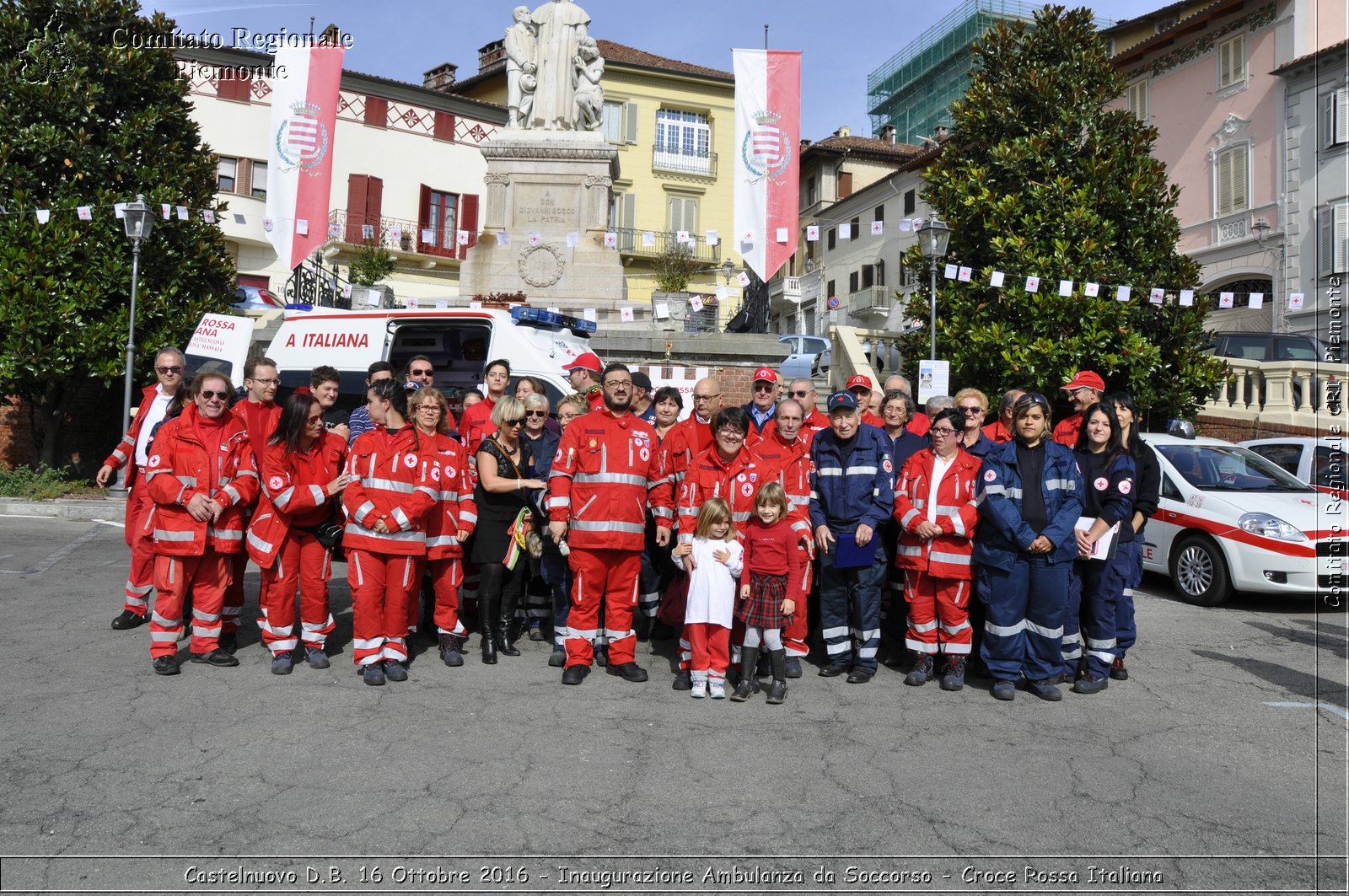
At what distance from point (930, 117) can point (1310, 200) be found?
92.6 feet

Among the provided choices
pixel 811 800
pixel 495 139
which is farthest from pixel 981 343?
pixel 811 800

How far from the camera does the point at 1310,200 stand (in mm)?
25672

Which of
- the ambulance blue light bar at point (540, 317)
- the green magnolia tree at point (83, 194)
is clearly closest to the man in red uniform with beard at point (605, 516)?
the ambulance blue light bar at point (540, 317)

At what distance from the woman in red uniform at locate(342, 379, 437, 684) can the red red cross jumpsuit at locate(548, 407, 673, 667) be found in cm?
85

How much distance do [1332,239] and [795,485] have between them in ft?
83.5

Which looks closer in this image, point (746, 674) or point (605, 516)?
point (746, 674)

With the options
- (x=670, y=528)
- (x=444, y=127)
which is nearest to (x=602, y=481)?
(x=670, y=528)

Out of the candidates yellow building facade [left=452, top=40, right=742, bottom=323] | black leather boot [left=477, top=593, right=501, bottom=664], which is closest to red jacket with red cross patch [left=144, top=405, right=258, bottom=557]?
black leather boot [left=477, top=593, right=501, bottom=664]

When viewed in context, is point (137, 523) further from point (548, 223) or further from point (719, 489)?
point (548, 223)

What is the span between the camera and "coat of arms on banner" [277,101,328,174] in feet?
61.9

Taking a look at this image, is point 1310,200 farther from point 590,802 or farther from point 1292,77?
point 590,802

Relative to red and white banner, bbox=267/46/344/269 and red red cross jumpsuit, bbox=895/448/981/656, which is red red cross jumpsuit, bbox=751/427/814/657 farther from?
red and white banner, bbox=267/46/344/269

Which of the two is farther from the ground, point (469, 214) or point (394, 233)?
point (469, 214)

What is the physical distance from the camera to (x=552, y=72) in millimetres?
18266
